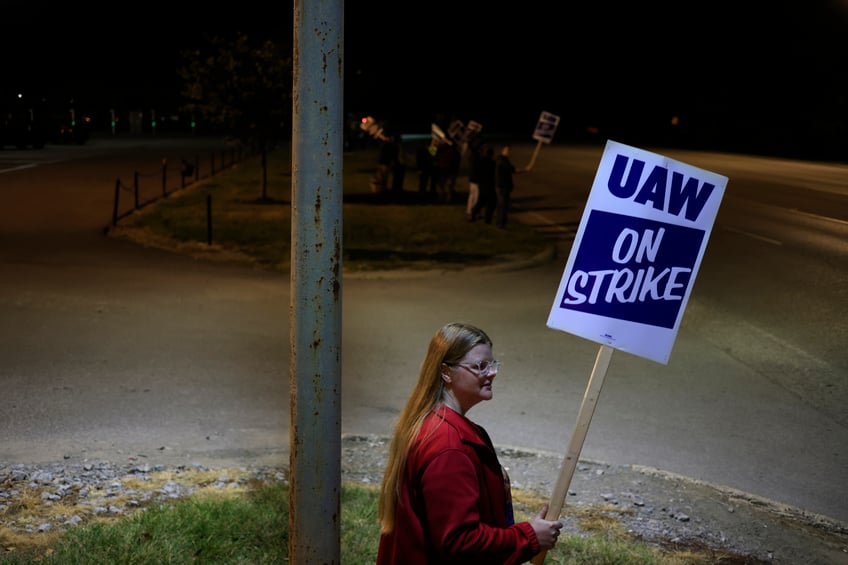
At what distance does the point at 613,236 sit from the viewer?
12.8 feet

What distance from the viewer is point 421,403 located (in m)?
3.05

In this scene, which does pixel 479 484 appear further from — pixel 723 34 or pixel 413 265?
pixel 723 34

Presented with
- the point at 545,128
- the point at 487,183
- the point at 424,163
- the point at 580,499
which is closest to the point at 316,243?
the point at 580,499

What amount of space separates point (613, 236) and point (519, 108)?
10549 cm

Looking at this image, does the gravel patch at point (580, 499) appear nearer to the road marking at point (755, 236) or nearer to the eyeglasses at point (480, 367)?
the eyeglasses at point (480, 367)

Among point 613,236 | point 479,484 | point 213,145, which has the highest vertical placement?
point 613,236

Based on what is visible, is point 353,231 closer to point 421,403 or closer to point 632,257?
point 632,257

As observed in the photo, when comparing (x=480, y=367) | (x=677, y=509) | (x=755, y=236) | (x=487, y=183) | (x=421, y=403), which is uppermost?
(x=480, y=367)

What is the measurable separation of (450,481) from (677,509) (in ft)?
11.9

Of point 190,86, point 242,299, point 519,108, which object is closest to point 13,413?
point 242,299

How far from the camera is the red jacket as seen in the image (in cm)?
278

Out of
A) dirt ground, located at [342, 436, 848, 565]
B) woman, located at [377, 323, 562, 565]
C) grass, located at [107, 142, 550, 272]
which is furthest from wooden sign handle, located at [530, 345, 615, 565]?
grass, located at [107, 142, 550, 272]

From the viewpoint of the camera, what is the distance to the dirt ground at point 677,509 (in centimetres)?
546

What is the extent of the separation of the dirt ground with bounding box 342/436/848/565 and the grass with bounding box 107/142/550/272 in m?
8.73
